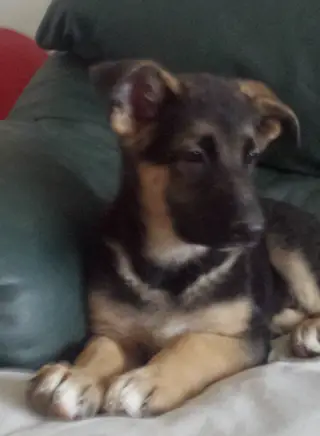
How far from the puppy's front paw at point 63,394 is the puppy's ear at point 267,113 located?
597mm

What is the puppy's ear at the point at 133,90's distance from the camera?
138 centimetres

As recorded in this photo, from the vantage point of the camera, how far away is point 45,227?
1462mm

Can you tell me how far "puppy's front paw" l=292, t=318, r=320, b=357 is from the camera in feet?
4.83

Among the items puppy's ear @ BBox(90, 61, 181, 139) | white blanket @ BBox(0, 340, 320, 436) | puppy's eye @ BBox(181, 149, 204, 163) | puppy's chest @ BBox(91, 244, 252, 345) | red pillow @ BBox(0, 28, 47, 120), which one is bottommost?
red pillow @ BBox(0, 28, 47, 120)

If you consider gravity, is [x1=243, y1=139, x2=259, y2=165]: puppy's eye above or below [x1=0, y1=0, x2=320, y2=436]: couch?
above

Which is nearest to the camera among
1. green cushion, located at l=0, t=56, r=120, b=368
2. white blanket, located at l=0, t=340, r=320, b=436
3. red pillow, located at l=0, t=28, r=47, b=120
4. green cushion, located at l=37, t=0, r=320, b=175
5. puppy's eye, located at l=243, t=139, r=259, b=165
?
white blanket, located at l=0, t=340, r=320, b=436

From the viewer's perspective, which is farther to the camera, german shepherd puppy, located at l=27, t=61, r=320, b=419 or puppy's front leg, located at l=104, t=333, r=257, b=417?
german shepherd puppy, located at l=27, t=61, r=320, b=419

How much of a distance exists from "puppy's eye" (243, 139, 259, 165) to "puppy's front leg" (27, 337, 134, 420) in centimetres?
46

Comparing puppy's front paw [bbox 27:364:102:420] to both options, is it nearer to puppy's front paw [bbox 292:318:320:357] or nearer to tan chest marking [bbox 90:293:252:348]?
tan chest marking [bbox 90:293:252:348]

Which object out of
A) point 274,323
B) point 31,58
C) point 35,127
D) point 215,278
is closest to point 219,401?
point 215,278

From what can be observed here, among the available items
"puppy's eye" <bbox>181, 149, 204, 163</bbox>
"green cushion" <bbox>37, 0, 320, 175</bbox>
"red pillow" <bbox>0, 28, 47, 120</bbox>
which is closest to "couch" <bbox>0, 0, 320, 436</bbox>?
"green cushion" <bbox>37, 0, 320, 175</bbox>

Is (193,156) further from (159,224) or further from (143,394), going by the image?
(143,394)

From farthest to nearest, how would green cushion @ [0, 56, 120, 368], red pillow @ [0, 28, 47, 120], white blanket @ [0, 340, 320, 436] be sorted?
red pillow @ [0, 28, 47, 120], green cushion @ [0, 56, 120, 368], white blanket @ [0, 340, 320, 436]

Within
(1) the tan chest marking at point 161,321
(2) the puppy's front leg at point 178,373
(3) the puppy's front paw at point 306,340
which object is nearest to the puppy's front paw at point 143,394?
(2) the puppy's front leg at point 178,373
